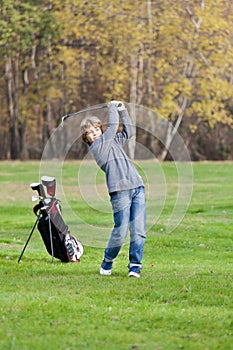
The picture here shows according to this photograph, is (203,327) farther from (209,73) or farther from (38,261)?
(209,73)

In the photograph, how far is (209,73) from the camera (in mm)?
40250

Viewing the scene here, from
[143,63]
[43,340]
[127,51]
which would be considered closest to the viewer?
[43,340]

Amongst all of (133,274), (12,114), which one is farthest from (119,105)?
(12,114)

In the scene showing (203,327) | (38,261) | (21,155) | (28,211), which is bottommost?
(21,155)

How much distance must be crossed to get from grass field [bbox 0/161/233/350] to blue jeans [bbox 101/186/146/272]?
299mm

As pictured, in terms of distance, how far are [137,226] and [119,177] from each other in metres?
0.59

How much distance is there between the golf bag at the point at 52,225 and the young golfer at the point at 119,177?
1.33 metres

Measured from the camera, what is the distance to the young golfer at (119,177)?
9.77 meters

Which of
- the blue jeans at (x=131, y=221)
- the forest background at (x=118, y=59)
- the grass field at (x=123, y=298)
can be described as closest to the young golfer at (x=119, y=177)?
the blue jeans at (x=131, y=221)

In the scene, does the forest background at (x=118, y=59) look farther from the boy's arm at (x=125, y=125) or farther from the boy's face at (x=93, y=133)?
the boy's face at (x=93, y=133)

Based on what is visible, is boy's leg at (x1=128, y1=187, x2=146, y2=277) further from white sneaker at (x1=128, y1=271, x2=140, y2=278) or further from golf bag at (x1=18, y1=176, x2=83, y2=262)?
golf bag at (x1=18, y1=176, x2=83, y2=262)

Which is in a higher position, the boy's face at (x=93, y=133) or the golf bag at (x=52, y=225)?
the boy's face at (x=93, y=133)

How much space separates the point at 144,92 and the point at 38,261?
31.0m

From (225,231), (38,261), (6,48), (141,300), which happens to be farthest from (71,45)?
(141,300)
